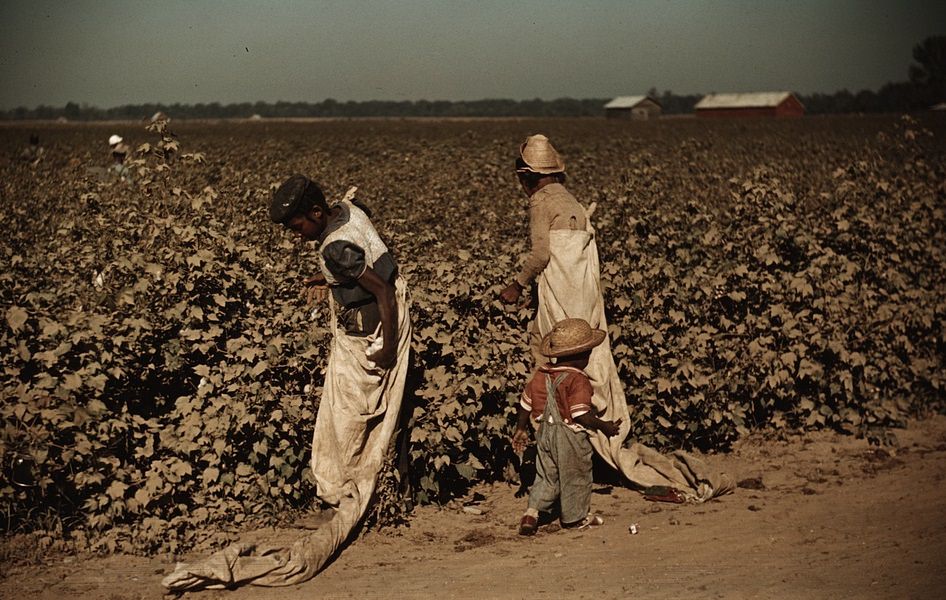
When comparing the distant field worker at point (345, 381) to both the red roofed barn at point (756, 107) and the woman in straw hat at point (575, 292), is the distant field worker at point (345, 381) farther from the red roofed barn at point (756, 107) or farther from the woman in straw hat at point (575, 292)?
the red roofed barn at point (756, 107)

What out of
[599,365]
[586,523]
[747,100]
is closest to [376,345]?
[599,365]

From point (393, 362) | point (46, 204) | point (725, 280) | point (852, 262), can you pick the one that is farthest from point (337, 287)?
point (46, 204)

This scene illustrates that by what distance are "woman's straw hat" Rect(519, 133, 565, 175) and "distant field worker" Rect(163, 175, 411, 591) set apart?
963mm

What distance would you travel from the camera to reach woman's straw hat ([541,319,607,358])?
181 inches

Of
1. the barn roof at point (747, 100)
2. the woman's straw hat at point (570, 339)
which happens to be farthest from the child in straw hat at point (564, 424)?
the barn roof at point (747, 100)

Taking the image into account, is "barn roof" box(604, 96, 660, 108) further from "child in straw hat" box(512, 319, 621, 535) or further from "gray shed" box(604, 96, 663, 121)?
"child in straw hat" box(512, 319, 621, 535)

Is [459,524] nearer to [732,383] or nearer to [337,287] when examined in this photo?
[337,287]

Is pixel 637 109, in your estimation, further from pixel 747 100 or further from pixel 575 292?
pixel 575 292

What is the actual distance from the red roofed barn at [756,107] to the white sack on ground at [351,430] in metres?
79.3

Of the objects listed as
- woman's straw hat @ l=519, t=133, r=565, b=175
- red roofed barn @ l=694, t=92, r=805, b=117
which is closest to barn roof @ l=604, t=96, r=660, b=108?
red roofed barn @ l=694, t=92, r=805, b=117

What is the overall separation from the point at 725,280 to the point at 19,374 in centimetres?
437

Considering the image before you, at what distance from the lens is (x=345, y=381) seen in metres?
4.46

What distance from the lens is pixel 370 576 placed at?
4312 millimetres

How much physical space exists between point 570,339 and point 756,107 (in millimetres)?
81016
